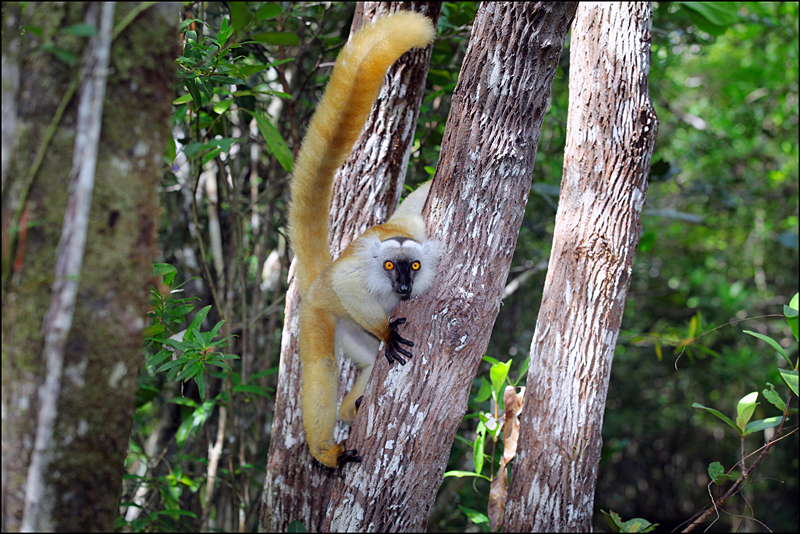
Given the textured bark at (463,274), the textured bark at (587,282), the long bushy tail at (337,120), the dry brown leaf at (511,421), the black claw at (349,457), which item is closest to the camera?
the long bushy tail at (337,120)

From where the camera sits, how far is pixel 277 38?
318cm

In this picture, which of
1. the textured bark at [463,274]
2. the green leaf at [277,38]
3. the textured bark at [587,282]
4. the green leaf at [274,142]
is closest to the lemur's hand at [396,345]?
the textured bark at [463,274]

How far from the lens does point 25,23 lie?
1.12 metres

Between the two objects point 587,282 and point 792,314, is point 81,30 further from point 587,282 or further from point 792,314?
point 792,314

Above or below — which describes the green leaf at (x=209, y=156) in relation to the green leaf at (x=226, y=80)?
below

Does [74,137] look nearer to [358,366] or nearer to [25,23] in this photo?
[25,23]

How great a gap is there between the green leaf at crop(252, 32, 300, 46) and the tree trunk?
7.05 ft

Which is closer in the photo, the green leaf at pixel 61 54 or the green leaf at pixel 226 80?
the green leaf at pixel 61 54

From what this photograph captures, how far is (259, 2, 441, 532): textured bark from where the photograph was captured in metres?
2.99

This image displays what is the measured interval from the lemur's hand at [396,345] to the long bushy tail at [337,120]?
751 mm

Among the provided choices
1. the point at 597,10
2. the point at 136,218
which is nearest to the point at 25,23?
the point at 136,218

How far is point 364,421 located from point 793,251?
848 centimetres

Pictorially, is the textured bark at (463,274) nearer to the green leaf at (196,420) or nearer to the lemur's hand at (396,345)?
the lemur's hand at (396,345)

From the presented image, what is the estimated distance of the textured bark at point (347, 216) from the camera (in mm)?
2994
